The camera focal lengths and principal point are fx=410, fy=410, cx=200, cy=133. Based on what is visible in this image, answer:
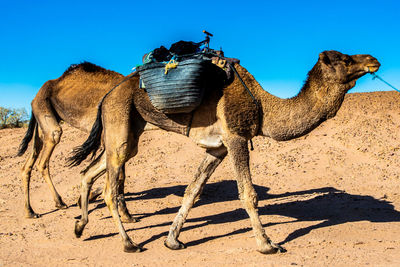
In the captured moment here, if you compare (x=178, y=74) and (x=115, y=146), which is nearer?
(x=178, y=74)

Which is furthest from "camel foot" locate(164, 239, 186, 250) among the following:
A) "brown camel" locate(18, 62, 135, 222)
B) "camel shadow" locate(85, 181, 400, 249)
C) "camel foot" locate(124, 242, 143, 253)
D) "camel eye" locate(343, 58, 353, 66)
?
"camel eye" locate(343, 58, 353, 66)

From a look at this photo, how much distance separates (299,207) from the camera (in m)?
7.79

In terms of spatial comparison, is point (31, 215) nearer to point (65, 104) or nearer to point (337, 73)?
point (65, 104)

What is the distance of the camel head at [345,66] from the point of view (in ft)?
16.5

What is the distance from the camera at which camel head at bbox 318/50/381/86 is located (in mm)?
5035

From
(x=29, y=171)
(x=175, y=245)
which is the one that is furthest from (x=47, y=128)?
(x=175, y=245)

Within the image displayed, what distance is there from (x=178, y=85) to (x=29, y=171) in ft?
16.1

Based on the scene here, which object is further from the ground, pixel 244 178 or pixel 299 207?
pixel 244 178

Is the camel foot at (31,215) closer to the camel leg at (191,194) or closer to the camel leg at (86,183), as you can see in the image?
the camel leg at (86,183)

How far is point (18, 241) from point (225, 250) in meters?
3.25

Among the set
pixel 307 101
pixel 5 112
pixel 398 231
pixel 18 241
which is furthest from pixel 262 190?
pixel 5 112

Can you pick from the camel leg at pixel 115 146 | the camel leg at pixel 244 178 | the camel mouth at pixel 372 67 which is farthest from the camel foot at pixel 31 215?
the camel mouth at pixel 372 67

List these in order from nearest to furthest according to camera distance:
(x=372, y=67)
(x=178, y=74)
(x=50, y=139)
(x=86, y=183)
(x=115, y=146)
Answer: (x=372, y=67) < (x=178, y=74) < (x=115, y=146) < (x=86, y=183) < (x=50, y=139)

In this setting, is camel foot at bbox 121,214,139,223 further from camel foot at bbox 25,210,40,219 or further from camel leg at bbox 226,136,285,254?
camel leg at bbox 226,136,285,254
